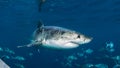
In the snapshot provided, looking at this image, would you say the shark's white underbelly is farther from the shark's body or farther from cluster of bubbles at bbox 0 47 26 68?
cluster of bubbles at bbox 0 47 26 68

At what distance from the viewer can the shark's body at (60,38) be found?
15.9ft

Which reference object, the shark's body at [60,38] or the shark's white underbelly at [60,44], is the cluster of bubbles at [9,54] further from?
the shark's white underbelly at [60,44]

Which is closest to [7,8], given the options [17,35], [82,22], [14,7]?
[14,7]

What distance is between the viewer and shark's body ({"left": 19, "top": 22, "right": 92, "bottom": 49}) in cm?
483

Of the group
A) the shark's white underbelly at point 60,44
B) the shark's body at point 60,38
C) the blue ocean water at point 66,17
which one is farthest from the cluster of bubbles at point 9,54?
the shark's white underbelly at point 60,44

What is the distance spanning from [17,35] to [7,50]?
8.33 m

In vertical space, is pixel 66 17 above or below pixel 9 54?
below

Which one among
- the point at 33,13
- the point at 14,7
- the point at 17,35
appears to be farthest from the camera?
the point at 17,35

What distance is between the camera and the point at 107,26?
28.2 metres

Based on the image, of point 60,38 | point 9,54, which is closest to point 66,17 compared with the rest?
point 9,54

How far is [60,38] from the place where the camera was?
16.6ft

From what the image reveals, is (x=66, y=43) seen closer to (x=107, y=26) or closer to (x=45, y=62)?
(x=107, y=26)

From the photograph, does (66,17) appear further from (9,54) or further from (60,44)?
(60,44)

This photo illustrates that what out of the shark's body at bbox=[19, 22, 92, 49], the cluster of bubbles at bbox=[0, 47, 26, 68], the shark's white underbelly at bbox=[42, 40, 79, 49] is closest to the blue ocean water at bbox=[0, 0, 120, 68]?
the cluster of bubbles at bbox=[0, 47, 26, 68]
